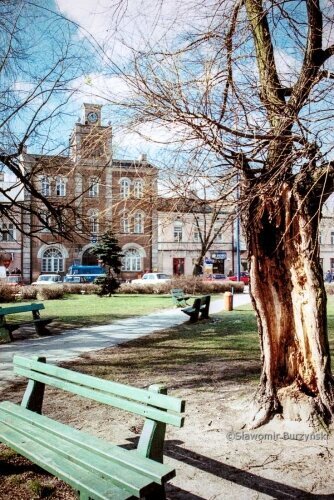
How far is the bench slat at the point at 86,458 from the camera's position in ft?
7.79

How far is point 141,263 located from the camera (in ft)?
147

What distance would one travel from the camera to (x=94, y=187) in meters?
7.60

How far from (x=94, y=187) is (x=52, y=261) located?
36.4m

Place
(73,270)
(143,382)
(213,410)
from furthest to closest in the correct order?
(73,270) < (143,382) < (213,410)

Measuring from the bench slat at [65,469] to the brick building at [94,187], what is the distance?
7.24 ft

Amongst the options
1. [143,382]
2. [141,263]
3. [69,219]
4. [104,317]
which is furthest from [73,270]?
[143,382]

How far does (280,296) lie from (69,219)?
597 centimetres

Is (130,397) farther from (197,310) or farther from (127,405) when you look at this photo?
(197,310)

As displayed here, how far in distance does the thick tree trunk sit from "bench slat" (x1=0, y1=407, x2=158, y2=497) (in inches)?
82.0

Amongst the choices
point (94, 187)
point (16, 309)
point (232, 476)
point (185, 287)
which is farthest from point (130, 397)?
point (185, 287)

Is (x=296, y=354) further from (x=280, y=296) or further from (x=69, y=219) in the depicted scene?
(x=69, y=219)

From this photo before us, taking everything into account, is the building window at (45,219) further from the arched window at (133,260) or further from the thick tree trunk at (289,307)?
the arched window at (133,260)

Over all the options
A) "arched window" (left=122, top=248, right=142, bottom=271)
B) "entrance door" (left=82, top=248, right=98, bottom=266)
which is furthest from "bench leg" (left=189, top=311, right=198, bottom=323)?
"arched window" (left=122, top=248, right=142, bottom=271)

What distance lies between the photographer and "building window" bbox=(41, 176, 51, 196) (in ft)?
28.5
